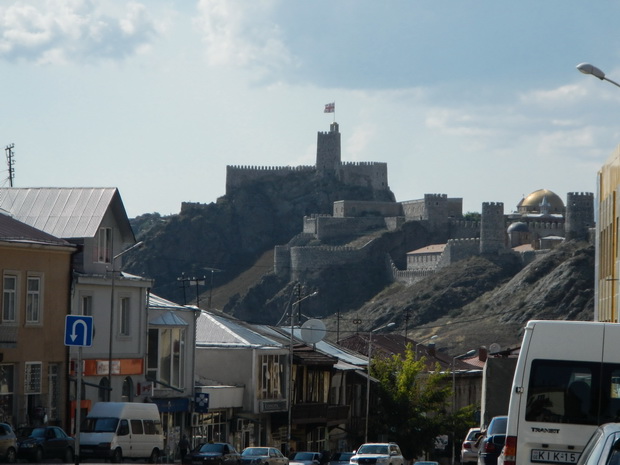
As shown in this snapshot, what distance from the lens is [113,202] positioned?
41.4m

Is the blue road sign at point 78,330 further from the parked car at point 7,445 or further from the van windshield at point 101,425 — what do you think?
the van windshield at point 101,425

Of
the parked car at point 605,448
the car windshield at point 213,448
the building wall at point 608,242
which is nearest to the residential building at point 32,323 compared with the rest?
the car windshield at point 213,448

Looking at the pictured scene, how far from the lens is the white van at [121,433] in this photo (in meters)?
29.3

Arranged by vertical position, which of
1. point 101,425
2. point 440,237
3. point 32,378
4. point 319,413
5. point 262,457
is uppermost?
point 440,237

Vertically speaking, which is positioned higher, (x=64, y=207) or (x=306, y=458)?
(x=64, y=207)

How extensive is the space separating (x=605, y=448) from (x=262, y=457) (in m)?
25.2

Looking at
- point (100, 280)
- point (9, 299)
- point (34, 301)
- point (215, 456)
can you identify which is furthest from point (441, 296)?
point (215, 456)

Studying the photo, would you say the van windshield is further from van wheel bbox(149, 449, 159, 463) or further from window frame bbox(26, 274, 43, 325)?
window frame bbox(26, 274, 43, 325)

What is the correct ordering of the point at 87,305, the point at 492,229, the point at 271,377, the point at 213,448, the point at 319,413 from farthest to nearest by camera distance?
the point at 492,229 → the point at 319,413 → the point at 271,377 → the point at 87,305 → the point at 213,448

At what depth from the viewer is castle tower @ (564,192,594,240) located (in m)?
165

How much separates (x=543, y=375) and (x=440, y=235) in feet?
591

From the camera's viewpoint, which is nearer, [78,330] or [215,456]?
[78,330]

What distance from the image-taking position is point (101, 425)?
99.7ft

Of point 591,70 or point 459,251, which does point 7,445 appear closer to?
point 591,70
